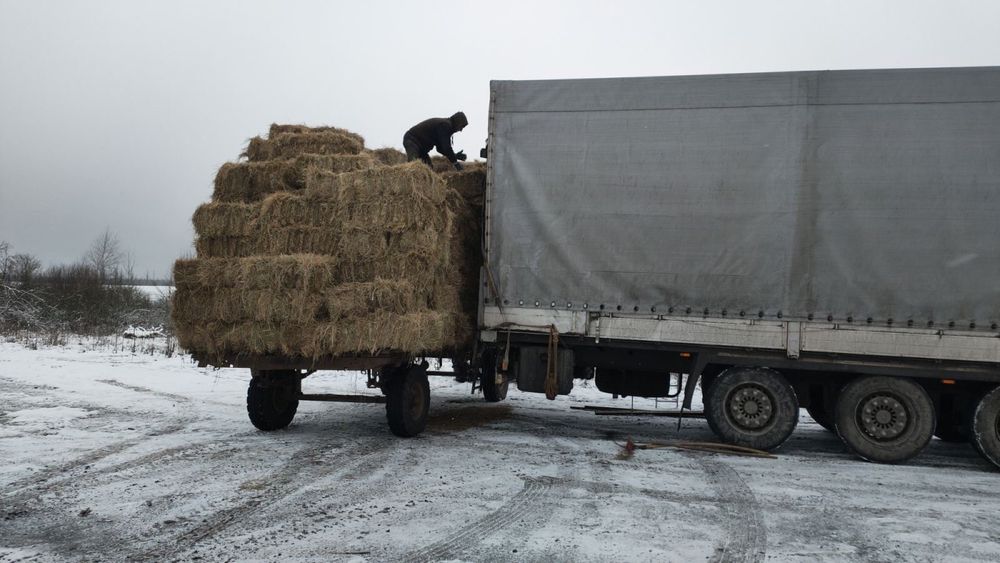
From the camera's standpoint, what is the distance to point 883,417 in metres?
7.04

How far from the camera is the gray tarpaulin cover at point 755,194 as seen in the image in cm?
679

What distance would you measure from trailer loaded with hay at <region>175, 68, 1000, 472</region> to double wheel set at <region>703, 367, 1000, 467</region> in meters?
0.02

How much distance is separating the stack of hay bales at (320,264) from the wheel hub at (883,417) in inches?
189

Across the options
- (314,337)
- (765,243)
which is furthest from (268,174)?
(765,243)

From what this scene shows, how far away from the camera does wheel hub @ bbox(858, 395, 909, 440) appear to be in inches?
276

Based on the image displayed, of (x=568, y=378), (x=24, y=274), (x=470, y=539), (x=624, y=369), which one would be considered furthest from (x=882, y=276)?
(x=24, y=274)

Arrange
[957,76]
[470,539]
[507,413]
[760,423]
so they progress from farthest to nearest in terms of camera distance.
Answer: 1. [507,413]
2. [760,423]
3. [957,76]
4. [470,539]

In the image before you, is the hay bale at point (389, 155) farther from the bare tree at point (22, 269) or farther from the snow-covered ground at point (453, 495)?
the bare tree at point (22, 269)

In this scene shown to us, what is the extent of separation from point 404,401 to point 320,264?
1898 millimetres

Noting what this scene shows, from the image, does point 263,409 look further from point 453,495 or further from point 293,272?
point 453,495

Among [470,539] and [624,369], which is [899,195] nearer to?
[624,369]

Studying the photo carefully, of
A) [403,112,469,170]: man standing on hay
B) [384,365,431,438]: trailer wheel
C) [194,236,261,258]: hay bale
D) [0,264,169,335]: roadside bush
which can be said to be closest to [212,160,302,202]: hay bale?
[194,236,261,258]: hay bale

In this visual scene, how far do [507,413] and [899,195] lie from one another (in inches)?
238

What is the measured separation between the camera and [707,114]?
291 inches
